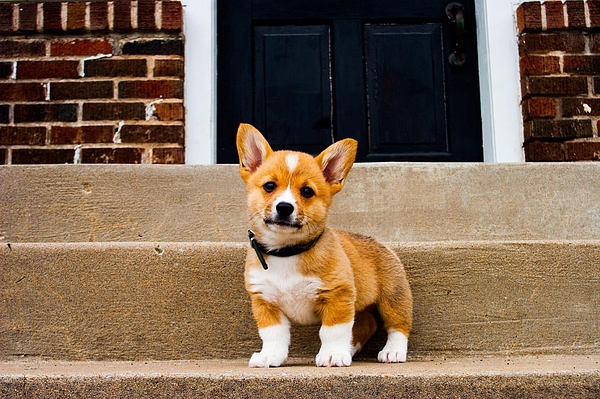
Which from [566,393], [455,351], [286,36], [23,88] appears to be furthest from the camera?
[286,36]

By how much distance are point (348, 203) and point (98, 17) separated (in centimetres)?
210

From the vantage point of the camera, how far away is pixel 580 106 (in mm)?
4062

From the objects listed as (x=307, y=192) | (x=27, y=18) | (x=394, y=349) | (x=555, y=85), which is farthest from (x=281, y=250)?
(x=27, y=18)

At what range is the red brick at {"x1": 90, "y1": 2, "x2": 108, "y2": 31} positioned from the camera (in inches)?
159

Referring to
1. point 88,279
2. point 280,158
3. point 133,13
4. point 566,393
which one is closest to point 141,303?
point 88,279

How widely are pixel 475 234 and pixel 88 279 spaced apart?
1784mm

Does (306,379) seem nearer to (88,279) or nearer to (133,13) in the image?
(88,279)

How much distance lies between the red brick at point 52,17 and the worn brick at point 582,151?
327cm

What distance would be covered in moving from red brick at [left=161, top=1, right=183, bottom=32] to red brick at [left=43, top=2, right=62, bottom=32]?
65cm

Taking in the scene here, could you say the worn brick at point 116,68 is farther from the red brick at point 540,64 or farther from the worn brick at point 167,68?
the red brick at point 540,64

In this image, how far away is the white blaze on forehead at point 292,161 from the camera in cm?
228

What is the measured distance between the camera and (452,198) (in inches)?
124

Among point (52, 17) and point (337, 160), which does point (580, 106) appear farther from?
point (52, 17)

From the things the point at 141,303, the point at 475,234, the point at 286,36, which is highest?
the point at 286,36
